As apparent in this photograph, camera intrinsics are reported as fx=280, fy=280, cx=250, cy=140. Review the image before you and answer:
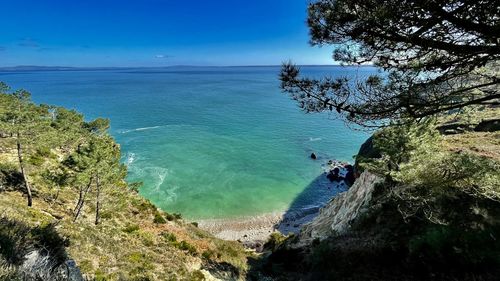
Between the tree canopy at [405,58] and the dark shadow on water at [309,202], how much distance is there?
2636 cm

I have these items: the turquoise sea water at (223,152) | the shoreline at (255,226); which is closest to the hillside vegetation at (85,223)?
the shoreline at (255,226)

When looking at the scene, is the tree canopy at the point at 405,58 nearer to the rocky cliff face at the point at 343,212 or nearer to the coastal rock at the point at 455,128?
the rocky cliff face at the point at 343,212

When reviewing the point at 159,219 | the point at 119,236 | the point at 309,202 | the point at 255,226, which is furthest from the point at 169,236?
the point at 309,202

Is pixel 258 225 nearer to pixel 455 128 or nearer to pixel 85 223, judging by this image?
pixel 85 223

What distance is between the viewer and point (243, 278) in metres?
16.1

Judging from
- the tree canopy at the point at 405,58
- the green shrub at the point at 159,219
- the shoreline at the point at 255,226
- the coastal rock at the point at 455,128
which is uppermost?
the tree canopy at the point at 405,58

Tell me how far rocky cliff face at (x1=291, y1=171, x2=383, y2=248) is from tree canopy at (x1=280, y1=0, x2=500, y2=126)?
39.7 ft

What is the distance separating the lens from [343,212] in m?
22.0

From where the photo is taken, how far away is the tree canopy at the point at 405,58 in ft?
16.1

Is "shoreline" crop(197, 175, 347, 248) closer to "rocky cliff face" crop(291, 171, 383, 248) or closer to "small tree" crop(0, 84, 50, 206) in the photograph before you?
"rocky cliff face" crop(291, 171, 383, 248)

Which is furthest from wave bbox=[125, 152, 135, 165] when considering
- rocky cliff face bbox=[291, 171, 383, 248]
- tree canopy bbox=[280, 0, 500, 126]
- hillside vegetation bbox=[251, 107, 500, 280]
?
tree canopy bbox=[280, 0, 500, 126]

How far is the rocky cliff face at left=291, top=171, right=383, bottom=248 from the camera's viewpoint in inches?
737

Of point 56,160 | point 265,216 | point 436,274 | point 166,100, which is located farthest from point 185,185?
point 166,100

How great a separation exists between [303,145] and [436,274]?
156ft
